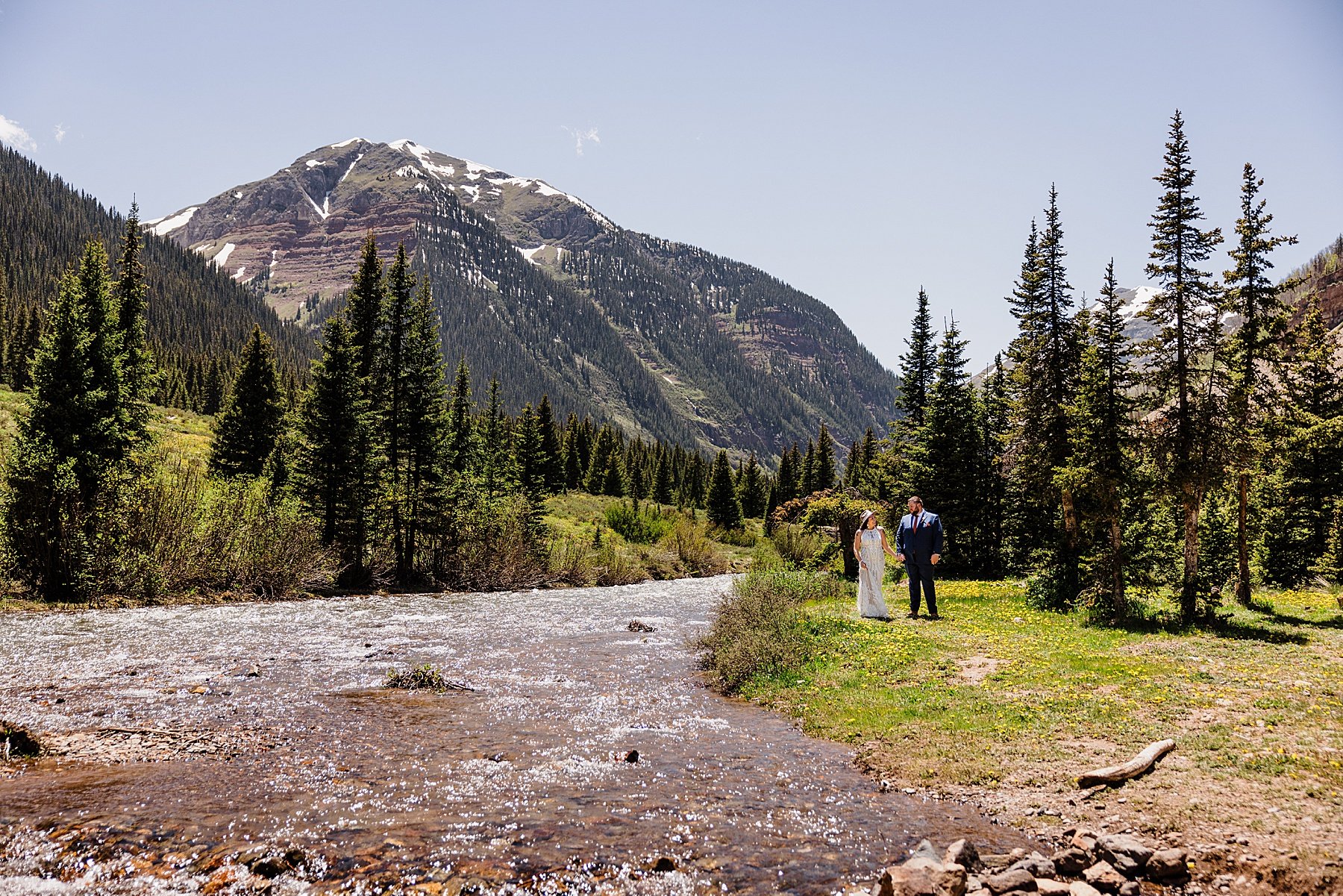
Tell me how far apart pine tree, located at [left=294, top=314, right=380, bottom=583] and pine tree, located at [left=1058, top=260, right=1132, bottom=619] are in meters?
28.3

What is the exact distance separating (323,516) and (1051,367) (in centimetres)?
3035

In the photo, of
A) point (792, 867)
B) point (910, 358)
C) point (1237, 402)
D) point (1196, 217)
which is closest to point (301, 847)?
point (792, 867)

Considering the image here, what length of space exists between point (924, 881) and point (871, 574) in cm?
1316

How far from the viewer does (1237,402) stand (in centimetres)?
1503

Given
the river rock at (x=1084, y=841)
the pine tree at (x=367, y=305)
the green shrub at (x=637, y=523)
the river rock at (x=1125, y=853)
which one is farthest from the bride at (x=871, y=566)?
the green shrub at (x=637, y=523)

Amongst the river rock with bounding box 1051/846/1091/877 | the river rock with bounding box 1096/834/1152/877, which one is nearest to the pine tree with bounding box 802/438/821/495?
the river rock with bounding box 1096/834/1152/877

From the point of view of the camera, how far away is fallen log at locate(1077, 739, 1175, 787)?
22.1 feet

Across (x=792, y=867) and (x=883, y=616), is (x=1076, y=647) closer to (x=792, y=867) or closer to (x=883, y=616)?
(x=883, y=616)

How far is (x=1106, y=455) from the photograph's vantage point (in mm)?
16391

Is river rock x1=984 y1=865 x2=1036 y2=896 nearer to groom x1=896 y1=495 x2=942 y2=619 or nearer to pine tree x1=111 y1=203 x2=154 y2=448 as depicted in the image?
groom x1=896 y1=495 x2=942 y2=619

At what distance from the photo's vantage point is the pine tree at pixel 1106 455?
53.6 feet

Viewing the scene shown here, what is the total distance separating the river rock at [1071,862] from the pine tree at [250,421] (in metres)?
55.3

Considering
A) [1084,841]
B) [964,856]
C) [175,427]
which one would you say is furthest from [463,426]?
[1084,841]

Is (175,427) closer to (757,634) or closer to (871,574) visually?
(757,634)
